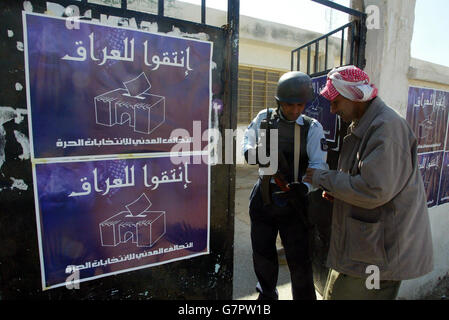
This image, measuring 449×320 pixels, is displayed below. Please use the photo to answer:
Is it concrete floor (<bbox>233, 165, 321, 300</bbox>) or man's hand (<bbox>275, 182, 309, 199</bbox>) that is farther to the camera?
concrete floor (<bbox>233, 165, 321, 300</bbox>)

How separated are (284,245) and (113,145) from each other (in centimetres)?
137

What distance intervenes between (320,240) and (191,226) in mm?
1499

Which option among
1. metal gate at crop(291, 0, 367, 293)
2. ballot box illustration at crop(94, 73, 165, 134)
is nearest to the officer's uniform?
metal gate at crop(291, 0, 367, 293)

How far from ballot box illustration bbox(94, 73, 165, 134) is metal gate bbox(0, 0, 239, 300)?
0.16 m

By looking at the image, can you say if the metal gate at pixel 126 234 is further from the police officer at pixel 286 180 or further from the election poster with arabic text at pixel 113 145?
the police officer at pixel 286 180

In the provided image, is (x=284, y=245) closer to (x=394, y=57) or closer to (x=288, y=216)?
(x=288, y=216)

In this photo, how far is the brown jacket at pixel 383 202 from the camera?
1305mm

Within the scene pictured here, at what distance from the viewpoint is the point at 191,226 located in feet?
5.67

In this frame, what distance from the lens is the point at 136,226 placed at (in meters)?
1.57

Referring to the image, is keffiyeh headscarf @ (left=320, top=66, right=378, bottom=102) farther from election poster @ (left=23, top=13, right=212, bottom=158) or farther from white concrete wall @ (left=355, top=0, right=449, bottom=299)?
white concrete wall @ (left=355, top=0, right=449, bottom=299)

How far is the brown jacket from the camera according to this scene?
130 centimetres

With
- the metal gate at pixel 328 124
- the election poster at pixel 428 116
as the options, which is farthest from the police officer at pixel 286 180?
the election poster at pixel 428 116

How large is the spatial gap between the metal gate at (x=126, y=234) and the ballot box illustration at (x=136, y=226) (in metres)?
0.06
